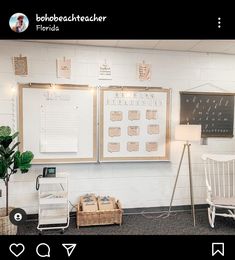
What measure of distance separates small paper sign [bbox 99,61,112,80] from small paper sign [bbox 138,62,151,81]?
40cm

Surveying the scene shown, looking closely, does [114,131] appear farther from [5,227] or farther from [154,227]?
[5,227]

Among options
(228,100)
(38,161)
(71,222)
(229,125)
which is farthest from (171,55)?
(71,222)

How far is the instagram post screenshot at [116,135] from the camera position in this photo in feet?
8.80

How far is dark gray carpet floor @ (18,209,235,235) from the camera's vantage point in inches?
99.9

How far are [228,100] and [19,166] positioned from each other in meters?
2.86

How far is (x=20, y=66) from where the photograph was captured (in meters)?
2.75

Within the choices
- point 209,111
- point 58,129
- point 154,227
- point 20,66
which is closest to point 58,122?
point 58,129

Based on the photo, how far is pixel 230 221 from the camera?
2920 millimetres

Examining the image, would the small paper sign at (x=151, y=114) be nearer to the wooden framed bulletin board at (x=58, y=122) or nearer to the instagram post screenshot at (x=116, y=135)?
the instagram post screenshot at (x=116, y=135)

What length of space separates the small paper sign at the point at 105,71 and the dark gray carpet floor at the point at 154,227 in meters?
1.86
